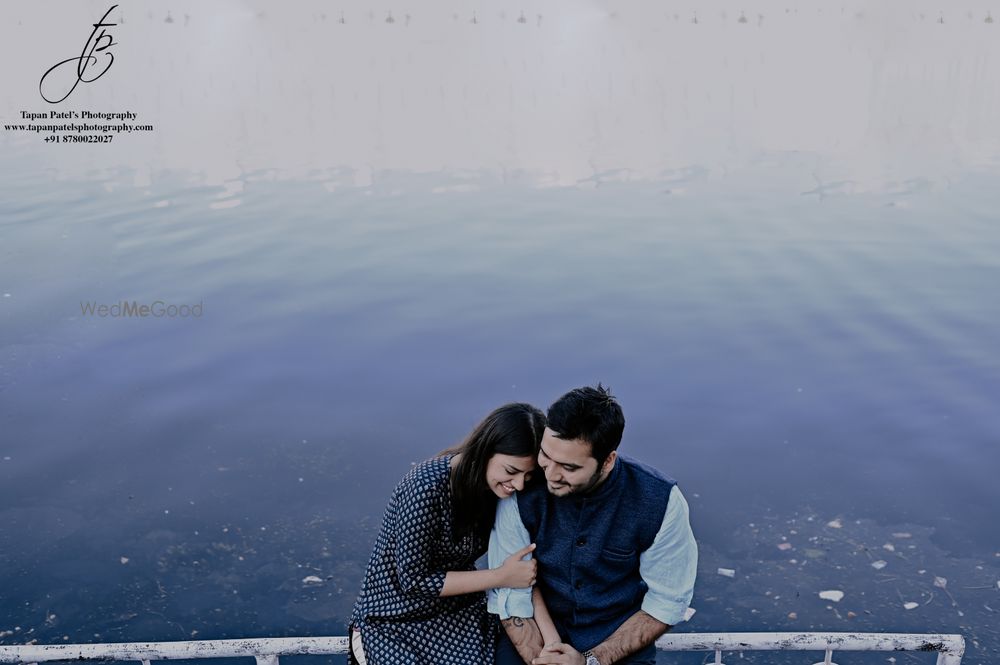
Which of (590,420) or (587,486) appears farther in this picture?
(587,486)

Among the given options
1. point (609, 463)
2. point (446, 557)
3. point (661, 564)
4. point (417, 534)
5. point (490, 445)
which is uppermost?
point (490, 445)

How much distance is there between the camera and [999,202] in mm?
16625

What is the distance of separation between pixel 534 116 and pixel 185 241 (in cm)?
1368

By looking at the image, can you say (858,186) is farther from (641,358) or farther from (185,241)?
(185,241)

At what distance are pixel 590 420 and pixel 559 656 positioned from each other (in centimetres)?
90

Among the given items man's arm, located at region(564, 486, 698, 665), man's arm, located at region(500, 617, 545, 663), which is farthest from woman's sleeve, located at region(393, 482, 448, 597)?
man's arm, located at region(564, 486, 698, 665)

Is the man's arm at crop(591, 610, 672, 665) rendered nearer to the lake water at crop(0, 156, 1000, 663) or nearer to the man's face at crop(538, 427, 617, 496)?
the man's face at crop(538, 427, 617, 496)

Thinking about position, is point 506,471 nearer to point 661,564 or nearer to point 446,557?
point 446,557

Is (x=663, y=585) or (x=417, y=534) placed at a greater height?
(x=417, y=534)

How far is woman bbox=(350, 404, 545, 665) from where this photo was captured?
11.3 ft

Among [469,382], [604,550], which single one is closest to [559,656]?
[604,550]

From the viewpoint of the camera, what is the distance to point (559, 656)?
3.55 m

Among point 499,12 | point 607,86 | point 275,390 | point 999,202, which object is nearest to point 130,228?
point 275,390

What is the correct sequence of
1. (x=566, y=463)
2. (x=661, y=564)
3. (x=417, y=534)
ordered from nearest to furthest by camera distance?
(x=566, y=463), (x=417, y=534), (x=661, y=564)
